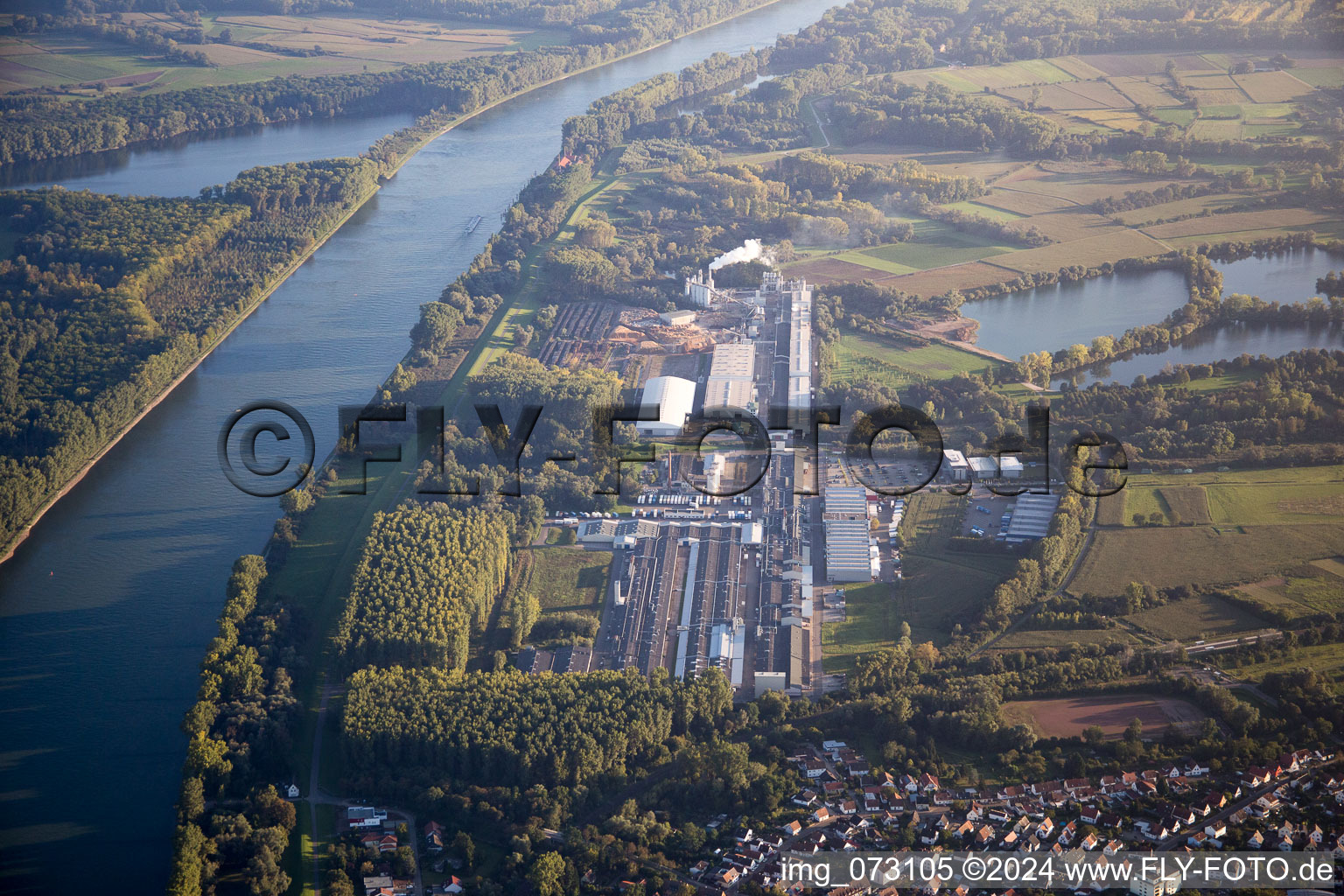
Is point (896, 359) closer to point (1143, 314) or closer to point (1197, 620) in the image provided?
point (1143, 314)

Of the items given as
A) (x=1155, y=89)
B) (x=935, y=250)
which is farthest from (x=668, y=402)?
(x=1155, y=89)

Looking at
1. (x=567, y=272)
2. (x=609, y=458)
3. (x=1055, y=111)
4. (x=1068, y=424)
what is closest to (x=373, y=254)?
(x=567, y=272)

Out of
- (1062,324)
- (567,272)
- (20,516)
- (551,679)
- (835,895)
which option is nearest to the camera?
(835,895)

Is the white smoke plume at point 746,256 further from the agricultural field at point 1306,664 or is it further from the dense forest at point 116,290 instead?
the agricultural field at point 1306,664

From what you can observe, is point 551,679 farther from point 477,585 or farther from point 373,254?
point 373,254

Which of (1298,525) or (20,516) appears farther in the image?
(20,516)

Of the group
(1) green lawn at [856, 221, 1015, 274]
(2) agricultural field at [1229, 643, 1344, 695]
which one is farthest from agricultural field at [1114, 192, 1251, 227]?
(2) agricultural field at [1229, 643, 1344, 695]

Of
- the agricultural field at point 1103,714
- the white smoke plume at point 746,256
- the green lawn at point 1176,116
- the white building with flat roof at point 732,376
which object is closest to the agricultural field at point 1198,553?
the agricultural field at point 1103,714
